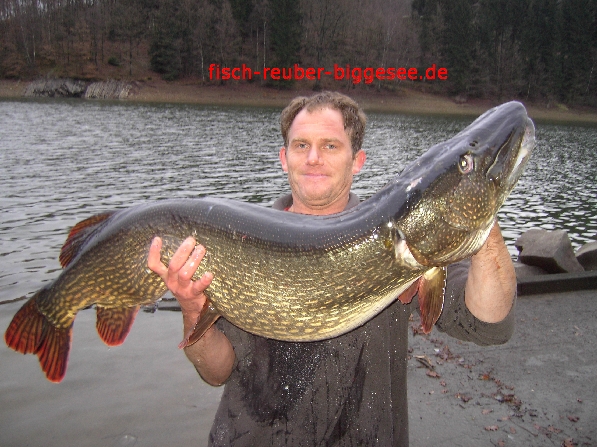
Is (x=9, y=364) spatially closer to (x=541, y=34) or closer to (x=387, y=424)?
(x=387, y=424)

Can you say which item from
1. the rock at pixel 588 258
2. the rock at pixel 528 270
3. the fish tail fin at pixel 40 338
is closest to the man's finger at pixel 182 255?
the fish tail fin at pixel 40 338

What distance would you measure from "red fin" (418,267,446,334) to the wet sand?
1.54m

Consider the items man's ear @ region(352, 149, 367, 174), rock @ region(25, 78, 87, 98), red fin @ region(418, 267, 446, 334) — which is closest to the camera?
red fin @ region(418, 267, 446, 334)

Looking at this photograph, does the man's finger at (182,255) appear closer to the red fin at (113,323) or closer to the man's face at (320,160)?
the red fin at (113,323)

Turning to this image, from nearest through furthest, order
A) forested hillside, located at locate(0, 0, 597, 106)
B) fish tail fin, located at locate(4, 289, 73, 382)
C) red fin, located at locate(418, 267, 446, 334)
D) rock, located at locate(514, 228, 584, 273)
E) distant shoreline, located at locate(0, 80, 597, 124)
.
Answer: red fin, located at locate(418, 267, 446, 334) < fish tail fin, located at locate(4, 289, 73, 382) < rock, located at locate(514, 228, 584, 273) < distant shoreline, located at locate(0, 80, 597, 124) < forested hillside, located at locate(0, 0, 597, 106)

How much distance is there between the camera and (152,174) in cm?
1312

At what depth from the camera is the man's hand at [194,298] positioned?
196 centimetres

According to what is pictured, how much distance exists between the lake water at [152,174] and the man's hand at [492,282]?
19.1 feet

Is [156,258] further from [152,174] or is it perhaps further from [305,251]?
[152,174]

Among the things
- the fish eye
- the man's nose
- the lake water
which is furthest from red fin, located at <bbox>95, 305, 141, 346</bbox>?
the lake water

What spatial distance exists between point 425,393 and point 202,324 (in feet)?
7.18

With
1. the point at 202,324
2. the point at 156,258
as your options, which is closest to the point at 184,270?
the point at 156,258

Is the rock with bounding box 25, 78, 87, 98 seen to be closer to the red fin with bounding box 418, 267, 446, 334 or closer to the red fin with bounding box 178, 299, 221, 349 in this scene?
the red fin with bounding box 178, 299, 221, 349

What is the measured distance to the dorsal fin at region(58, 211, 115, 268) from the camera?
2.18 meters
